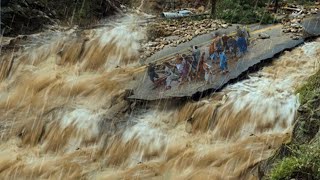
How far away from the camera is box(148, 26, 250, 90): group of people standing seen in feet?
48.7

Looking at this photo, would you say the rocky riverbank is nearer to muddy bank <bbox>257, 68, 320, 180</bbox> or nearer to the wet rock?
muddy bank <bbox>257, 68, 320, 180</bbox>

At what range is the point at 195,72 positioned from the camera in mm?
14953

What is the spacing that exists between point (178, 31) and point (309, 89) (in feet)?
23.7

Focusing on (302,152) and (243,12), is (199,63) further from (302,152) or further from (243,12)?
(302,152)

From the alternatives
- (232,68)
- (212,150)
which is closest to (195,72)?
(232,68)

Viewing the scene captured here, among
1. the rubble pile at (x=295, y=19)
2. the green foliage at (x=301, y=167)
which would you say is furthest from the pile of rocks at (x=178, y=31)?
the green foliage at (x=301, y=167)

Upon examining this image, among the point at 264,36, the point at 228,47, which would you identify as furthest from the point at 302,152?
the point at 264,36

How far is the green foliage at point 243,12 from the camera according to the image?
19641 mm

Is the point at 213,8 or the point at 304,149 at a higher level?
the point at 213,8

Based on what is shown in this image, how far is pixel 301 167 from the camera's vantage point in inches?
356

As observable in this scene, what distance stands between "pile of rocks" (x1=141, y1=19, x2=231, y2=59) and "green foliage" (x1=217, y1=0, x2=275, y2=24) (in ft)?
1.78

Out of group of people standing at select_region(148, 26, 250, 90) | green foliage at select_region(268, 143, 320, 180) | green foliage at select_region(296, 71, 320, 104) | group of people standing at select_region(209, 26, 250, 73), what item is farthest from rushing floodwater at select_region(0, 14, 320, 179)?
green foliage at select_region(268, 143, 320, 180)

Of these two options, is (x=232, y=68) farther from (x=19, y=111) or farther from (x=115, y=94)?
(x=19, y=111)

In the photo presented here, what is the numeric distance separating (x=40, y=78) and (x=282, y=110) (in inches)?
283
